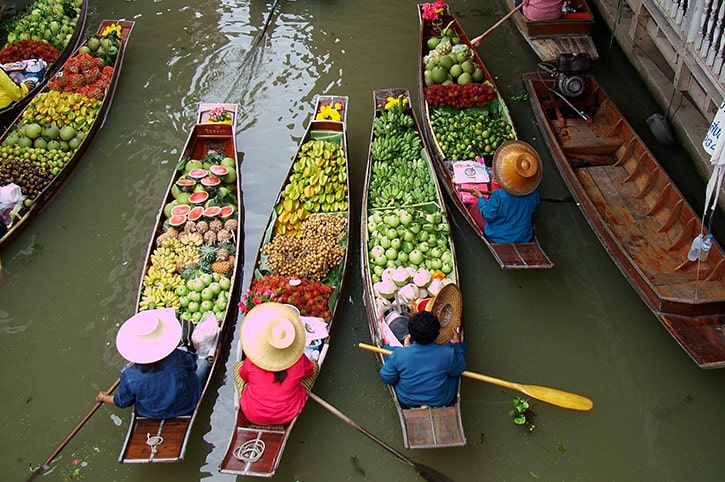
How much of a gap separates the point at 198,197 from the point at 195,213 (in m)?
0.25

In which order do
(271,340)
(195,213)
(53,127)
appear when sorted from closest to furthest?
(271,340), (195,213), (53,127)

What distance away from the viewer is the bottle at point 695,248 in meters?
5.63

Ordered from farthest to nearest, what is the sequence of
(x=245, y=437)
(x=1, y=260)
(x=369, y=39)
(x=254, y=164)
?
(x=369, y=39) → (x=254, y=164) → (x=1, y=260) → (x=245, y=437)

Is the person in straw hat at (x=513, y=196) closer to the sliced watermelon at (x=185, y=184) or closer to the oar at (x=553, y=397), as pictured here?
the oar at (x=553, y=397)

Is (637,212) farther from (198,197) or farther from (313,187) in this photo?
(198,197)

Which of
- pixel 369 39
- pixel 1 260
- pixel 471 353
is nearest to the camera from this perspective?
pixel 471 353

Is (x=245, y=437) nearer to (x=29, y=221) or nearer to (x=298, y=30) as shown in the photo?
(x=29, y=221)

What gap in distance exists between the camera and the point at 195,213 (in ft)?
20.4

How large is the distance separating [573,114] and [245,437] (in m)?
5.69

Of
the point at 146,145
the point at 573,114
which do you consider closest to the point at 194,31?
the point at 146,145

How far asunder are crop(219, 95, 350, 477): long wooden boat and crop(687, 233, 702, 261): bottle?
3242mm

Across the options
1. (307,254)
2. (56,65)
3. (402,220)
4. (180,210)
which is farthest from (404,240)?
(56,65)

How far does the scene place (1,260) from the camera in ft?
21.1

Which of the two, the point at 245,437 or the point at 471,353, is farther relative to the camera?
the point at 471,353
